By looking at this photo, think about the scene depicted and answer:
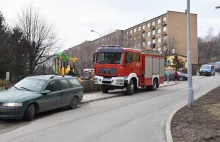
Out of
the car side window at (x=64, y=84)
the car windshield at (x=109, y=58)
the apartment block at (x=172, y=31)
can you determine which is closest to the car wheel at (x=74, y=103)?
the car side window at (x=64, y=84)

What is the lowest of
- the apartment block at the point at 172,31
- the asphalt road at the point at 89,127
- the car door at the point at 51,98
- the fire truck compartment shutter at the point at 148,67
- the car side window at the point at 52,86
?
the asphalt road at the point at 89,127

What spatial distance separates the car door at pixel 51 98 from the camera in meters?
10.5

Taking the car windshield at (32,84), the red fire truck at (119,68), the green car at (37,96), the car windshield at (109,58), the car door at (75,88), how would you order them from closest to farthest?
the green car at (37,96) < the car windshield at (32,84) < the car door at (75,88) < the red fire truck at (119,68) < the car windshield at (109,58)

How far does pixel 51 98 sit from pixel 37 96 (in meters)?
0.88

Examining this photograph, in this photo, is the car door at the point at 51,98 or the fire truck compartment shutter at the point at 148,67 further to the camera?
the fire truck compartment shutter at the point at 148,67

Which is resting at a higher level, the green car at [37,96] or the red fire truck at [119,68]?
the red fire truck at [119,68]

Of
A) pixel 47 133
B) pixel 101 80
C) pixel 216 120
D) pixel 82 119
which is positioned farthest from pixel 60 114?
pixel 101 80

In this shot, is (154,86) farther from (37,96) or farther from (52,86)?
(37,96)

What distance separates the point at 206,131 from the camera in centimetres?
750

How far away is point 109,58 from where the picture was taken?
19250 millimetres

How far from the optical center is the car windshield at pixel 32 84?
10.8 meters

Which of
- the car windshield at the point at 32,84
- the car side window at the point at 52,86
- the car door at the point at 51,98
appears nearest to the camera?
the car door at the point at 51,98

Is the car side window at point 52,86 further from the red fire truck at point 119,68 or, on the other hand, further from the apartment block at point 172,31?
the apartment block at point 172,31

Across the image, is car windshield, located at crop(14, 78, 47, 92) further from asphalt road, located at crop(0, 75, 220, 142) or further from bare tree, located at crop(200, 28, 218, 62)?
bare tree, located at crop(200, 28, 218, 62)
